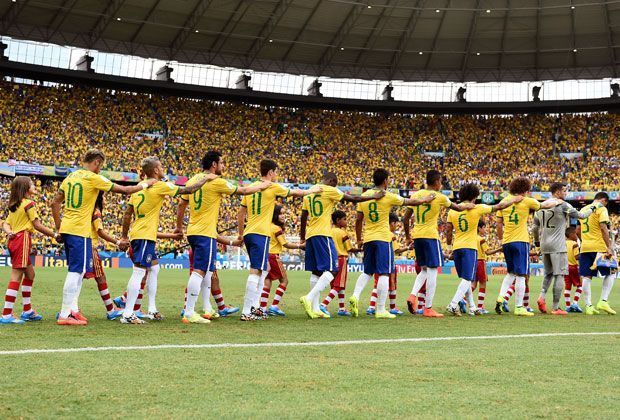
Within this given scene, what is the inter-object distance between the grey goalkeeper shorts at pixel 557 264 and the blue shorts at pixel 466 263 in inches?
77.9

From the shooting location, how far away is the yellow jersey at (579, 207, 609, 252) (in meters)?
14.1

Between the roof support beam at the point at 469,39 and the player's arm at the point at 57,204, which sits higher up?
the roof support beam at the point at 469,39

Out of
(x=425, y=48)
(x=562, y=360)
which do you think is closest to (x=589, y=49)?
(x=425, y=48)

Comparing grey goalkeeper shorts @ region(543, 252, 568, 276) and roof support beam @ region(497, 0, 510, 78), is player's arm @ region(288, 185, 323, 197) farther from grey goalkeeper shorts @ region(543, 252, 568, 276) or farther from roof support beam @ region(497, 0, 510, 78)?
roof support beam @ region(497, 0, 510, 78)

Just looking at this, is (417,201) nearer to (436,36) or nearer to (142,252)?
(142,252)

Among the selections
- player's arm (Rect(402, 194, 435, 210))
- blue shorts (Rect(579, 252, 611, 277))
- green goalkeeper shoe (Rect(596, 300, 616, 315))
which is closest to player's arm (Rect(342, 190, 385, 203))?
player's arm (Rect(402, 194, 435, 210))

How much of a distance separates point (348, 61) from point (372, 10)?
793 cm

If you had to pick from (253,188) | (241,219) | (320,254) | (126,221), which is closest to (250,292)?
(241,219)

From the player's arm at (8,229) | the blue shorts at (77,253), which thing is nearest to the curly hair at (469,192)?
the blue shorts at (77,253)

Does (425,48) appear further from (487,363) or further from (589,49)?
(487,363)

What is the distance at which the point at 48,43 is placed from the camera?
45125mm

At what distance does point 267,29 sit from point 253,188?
36633 millimetres

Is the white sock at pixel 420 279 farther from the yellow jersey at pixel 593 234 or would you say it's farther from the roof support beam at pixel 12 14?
the roof support beam at pixel 12 14

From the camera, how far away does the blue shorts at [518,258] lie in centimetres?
1313
